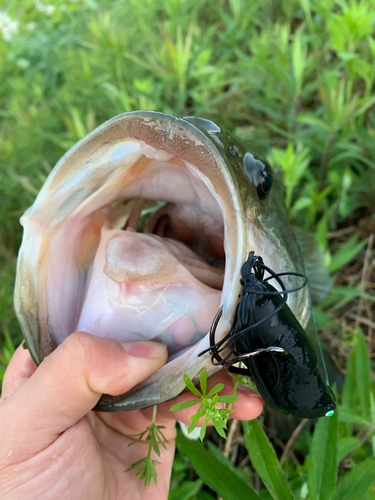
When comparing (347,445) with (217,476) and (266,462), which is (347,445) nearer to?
(266,462)

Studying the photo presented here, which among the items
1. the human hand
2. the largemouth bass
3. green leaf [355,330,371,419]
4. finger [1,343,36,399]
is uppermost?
the largemouth bass

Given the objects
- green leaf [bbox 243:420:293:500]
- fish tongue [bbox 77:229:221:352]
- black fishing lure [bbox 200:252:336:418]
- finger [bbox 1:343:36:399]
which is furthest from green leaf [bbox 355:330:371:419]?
finger [bbox 1:343:36:399]

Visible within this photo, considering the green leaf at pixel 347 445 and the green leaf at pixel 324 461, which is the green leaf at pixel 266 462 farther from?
the green leaf at pixel 347 445

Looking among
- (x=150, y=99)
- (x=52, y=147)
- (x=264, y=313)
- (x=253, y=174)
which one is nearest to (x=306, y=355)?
(x=264, y=313)

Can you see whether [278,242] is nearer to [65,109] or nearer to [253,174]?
[253,174]

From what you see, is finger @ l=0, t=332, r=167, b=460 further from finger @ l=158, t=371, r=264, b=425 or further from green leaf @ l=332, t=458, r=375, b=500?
green leaf @ l=332, t=458, r=375, b=500

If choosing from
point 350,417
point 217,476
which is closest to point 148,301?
point 217,476
